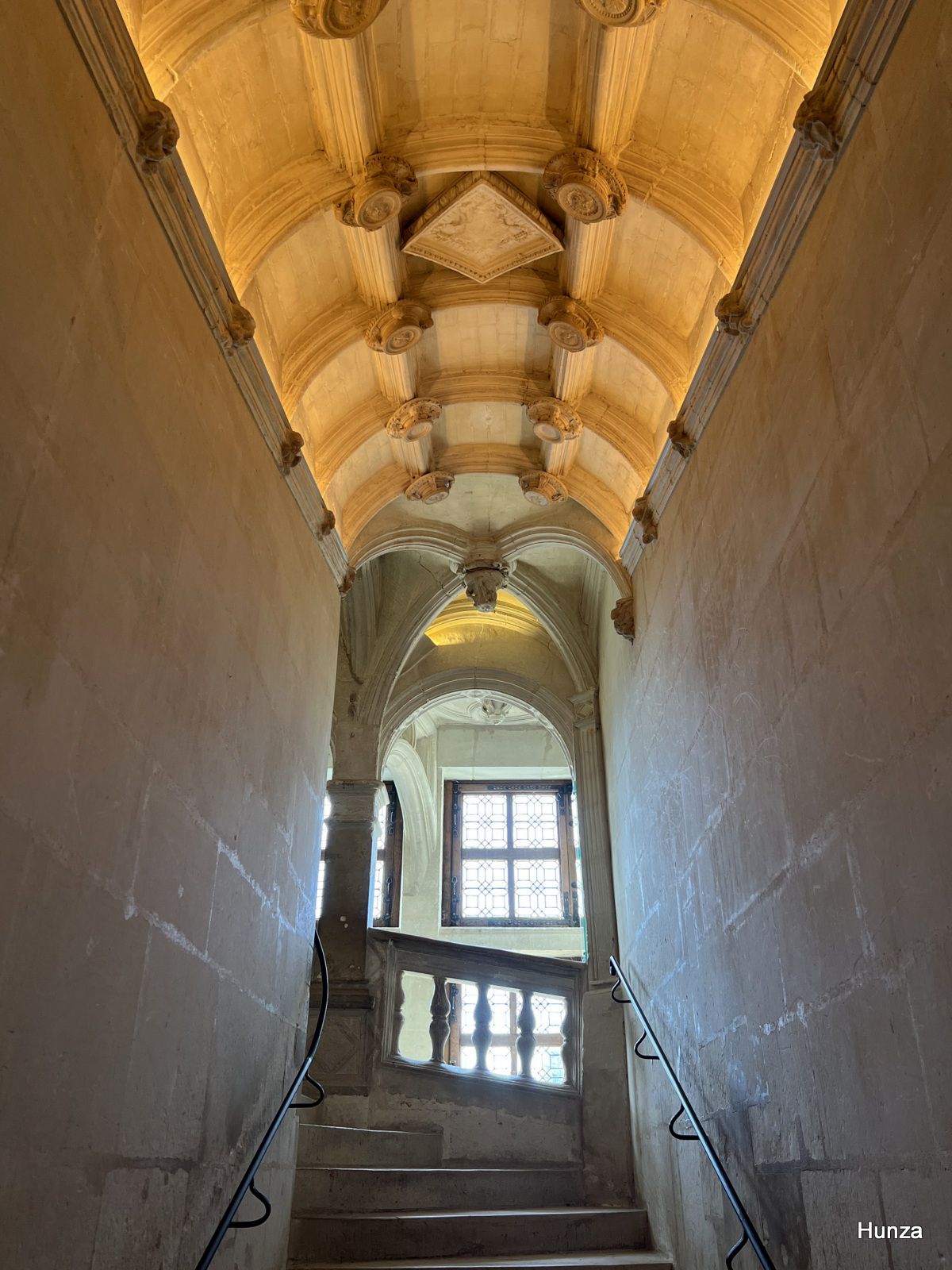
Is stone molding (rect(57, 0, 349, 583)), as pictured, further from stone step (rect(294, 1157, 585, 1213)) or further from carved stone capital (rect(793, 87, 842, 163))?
stone step (rect(294, 1157, 585, 1213))

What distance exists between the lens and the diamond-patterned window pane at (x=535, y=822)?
45.3ft

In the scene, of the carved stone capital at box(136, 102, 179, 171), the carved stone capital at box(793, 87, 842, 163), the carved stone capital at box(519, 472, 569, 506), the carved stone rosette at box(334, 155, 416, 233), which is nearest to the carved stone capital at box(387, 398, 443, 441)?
the carved stone capital at box(519, 472, 569, 506)

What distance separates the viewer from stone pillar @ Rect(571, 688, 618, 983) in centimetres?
764

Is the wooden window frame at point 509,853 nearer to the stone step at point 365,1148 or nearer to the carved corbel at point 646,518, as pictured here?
the stone step at point 365,1148

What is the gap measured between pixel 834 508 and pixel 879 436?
0.33m

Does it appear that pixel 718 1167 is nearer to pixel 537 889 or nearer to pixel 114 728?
pixel 114 728

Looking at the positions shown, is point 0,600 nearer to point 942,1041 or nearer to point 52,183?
point 52,183

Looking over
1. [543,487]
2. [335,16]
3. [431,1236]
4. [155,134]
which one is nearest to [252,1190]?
[431,1236]

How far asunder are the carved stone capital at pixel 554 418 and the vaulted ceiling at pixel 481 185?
2 cm

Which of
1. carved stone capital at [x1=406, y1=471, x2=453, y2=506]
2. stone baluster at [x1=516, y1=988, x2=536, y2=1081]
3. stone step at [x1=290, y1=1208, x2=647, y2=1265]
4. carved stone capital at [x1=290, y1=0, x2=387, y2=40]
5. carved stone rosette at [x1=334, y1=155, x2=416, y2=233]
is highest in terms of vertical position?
carved stone capital at [x1=406, y1=471, x2=453, y2=506]

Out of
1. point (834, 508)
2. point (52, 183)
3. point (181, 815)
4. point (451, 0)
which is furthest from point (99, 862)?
point (451, 0)

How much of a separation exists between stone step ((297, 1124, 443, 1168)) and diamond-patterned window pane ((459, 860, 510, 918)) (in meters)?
6.58

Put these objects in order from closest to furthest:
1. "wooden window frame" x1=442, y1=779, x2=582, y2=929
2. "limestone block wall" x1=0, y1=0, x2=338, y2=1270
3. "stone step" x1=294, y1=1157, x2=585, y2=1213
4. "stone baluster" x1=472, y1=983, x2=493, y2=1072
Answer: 1. "limestone block wall" x1=0, y1=0, x2=338, y2=1270
2. "stone step" x1=294, y1=1157, x2=585, y2=1213
3. "stone baluster" x1=472, y1=983, x2=493, y2=1072
4. "wooden window frame" x1=442, y1=779, x2=582, y2=929

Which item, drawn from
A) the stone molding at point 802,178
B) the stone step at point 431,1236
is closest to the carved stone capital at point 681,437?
the stone molding at point 802,178
